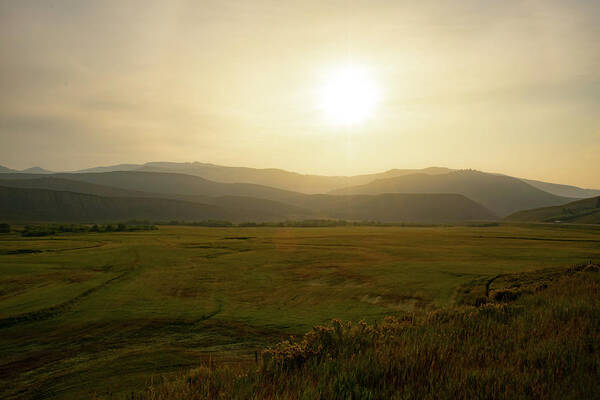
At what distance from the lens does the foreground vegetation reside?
15.0ft

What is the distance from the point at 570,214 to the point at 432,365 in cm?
18811

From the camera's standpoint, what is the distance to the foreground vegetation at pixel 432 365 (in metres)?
4.57

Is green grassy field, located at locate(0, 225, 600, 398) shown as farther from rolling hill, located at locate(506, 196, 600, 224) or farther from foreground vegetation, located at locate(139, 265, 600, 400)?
rolling hill, located at locate(506, 196, 600, 224)

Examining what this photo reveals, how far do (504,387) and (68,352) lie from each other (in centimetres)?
1464

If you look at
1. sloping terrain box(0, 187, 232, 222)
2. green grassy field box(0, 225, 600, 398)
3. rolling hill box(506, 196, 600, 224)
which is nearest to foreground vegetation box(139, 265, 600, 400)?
green grassy field box(0, 225, 600, 398)

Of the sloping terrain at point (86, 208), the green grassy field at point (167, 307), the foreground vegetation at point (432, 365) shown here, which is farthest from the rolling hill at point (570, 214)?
the sloping terrain at point (86, 208)

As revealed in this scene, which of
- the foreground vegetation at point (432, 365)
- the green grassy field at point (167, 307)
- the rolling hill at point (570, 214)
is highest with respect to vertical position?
the rolling hill at point (570, 214)

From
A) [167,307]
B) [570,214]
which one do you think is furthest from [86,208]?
[570,214]

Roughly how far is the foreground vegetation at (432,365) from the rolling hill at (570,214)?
160m

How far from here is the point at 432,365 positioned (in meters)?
5.35

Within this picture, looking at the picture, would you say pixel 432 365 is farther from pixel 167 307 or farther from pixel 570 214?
→ pixel 570 214

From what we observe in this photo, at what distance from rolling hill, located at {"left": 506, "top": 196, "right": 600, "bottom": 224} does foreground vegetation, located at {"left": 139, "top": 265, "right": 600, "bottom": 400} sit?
16000 centimetres

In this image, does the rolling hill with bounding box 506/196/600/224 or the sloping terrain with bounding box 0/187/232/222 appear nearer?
the rolling hill with bounding box 506/196/600/224

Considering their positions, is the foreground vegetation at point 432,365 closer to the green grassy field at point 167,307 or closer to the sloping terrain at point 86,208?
the green grassy field at point 167,307
